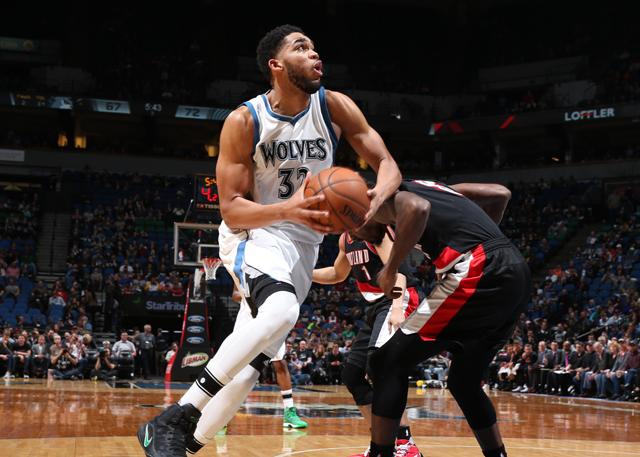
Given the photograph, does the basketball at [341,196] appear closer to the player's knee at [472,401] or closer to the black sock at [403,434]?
the player's knee at [472,401]

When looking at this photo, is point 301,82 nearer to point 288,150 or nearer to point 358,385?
point 288,150

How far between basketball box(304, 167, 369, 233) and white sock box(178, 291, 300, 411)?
1.77ft

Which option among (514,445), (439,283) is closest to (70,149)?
(514,445)

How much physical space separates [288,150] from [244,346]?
118 cm

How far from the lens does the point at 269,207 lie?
4355mm

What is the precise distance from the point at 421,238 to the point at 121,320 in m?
19.8

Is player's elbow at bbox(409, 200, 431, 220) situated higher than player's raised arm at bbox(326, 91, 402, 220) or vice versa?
player's raised arm at bbox(326, 91, 402, 220)

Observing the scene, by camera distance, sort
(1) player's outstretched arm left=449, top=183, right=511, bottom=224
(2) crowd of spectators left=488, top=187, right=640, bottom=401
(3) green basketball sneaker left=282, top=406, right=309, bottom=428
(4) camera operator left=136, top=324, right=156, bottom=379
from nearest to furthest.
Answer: (1) player's outstretched arm left=449, top=183, right=511, bottom=224 → (3) green basketball sneaker left=282, top=406, right=309, bottom=428 → (2) crowd of spectators left=488, top=187, right=640, bottom=401 → (4) camera operator left=136, top=324, right=156, bottom=379

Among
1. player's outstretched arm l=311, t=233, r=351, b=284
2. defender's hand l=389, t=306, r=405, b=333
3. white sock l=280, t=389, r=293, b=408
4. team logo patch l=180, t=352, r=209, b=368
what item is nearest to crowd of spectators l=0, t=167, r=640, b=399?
team logo patch l=180, t=352, r=209, b=368

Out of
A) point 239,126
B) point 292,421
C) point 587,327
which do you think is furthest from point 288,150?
point 587,327

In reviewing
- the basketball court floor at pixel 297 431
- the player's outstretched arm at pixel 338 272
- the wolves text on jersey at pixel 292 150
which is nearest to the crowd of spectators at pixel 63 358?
the basketball court floor at pixel 297 431

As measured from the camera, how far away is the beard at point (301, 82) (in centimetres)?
466

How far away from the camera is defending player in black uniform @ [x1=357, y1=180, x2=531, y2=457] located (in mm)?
4402

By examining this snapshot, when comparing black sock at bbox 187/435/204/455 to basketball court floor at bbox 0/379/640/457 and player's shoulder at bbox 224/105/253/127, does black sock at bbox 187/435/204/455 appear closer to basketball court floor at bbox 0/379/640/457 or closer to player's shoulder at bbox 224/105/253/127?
player's shoulder at bbox 224/105/253/127
